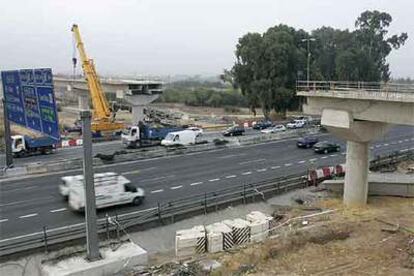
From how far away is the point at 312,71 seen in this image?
269 ft

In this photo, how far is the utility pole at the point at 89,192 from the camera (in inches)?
773

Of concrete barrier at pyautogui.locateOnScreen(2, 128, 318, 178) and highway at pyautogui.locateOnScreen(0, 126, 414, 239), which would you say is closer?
highway at pyautogui.locateOnScreen(0, 126, 414, 239)

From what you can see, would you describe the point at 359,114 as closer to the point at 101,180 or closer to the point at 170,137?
the point at 101,180

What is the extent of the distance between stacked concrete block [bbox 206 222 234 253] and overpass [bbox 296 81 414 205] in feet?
39.3

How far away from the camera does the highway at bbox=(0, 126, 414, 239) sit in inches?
1078

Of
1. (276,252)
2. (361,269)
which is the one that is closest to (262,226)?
(276,252)

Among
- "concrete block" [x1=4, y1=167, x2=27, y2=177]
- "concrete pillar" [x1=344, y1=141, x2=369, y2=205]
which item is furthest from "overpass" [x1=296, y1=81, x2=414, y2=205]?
"concrete block" [x1=4, y1=167, x2=27, y2=177]

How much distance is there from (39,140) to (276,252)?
3294 cm

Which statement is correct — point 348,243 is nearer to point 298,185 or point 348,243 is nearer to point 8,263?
point 298,185

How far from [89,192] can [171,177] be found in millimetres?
17541

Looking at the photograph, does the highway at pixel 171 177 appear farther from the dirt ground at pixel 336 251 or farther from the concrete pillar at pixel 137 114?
the concrete pillar at pixel 137 114

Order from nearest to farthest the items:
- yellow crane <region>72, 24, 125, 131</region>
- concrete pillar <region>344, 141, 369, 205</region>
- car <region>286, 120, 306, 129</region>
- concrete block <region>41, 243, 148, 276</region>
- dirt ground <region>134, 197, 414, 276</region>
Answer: concrete block <region>41, 243, 148, 276</region>
dirt ground <region>134, 197, 414, 276</region>
concrete pillar <region>344, 141, 369, 205</region>
yellow crane <region>72, 24, 125, 131</region>
car <region>286, 120, 306, 129</region>

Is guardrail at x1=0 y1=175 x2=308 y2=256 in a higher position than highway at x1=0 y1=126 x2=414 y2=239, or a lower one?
higher

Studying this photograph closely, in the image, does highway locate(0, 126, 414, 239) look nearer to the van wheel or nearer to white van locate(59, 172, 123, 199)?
the van wheel
